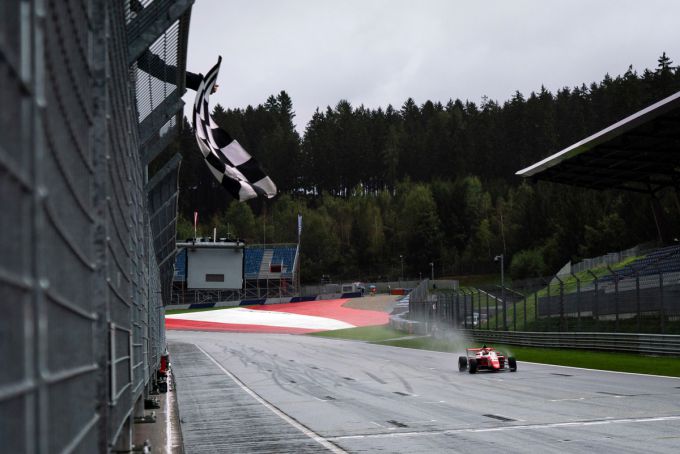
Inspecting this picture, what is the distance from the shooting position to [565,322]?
36.5m

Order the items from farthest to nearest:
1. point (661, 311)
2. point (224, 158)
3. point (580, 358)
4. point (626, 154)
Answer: point (626, 154), point (580, 358), point (661, 311), point (224, 158)

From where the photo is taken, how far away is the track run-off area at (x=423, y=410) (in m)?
11.5

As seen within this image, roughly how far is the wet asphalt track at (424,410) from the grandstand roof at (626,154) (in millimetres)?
14342

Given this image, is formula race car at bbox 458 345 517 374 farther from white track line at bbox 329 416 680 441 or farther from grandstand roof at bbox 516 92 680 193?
grandstand roof at bbox 516 92 680 193

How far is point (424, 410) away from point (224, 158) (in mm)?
6372

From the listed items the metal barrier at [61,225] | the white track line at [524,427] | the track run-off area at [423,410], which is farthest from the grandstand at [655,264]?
the metal barrier at [61,225]

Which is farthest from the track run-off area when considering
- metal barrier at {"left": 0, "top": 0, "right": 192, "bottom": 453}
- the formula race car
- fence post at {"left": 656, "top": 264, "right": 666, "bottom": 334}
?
metal barrier at {"left": 0, "top": 0, "right": 192, "bottom": 453}

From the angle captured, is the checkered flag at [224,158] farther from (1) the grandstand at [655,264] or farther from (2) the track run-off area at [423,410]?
(1) the grandstand at [655,264]

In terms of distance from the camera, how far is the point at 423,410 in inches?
629

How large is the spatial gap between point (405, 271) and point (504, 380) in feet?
397

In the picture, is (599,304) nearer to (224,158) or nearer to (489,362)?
(489,362)

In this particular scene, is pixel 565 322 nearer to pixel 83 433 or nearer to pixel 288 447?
pixel 288 447

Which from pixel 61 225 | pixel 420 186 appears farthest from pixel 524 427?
pixel 420 186

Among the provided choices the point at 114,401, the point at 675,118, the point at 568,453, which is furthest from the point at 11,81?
the point at 675,118
